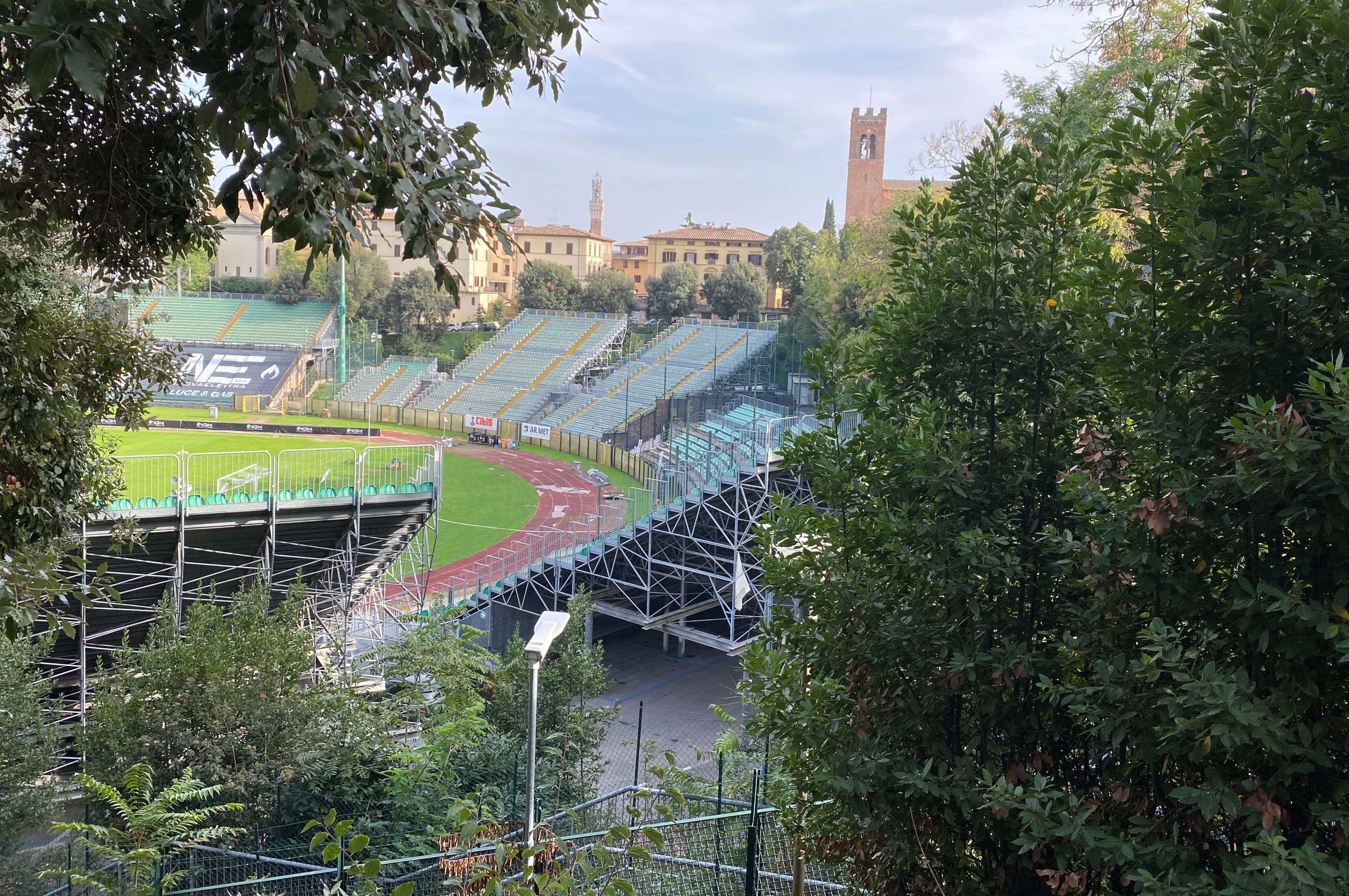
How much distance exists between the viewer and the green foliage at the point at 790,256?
59.1 meters

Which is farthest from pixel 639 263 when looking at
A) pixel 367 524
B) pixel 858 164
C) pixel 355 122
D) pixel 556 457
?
pixel 355 122

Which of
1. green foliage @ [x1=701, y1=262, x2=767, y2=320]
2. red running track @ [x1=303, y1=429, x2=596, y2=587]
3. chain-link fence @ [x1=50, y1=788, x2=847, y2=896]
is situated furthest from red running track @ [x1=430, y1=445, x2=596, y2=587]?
green foliage @ [x1=701, y1=262, x2=767, y2=320]

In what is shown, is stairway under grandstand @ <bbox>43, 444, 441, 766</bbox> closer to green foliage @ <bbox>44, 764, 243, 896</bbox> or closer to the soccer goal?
the soccer goal

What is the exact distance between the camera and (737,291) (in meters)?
64.7

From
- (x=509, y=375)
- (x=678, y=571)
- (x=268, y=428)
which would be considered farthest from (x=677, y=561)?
(x=509, y=375)

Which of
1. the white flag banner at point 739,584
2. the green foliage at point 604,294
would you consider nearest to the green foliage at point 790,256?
the green foliage at point 604,294

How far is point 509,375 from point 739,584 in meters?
40.0

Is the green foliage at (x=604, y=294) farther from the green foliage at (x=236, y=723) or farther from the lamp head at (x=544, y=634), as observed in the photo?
the lamp head at (x=544, y=634)

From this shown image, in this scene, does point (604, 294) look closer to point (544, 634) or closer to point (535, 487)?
point (535, 487)

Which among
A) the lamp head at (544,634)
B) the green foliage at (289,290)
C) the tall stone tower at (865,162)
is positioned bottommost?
the lamp head at (544,634)

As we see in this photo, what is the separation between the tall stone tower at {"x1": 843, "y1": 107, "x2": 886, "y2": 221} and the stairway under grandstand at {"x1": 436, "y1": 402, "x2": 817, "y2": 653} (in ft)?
175

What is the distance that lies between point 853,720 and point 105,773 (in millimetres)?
9168

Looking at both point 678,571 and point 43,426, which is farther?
point 678,571

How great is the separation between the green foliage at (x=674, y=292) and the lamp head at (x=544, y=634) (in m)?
61.8
